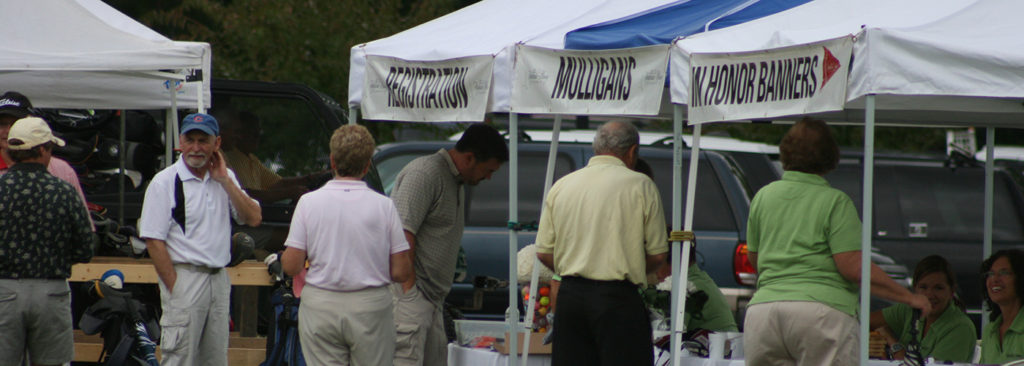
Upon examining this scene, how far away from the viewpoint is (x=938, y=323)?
21.3ft

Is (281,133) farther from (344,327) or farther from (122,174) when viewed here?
(344,327)

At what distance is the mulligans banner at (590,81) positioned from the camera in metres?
5.77

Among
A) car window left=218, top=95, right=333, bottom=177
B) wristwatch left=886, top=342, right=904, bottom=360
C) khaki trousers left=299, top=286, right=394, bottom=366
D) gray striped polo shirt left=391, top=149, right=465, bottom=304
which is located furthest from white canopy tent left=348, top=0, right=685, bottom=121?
car window left=218, top=95, right=333, bottom=177

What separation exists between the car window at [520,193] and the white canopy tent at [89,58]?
2597mm

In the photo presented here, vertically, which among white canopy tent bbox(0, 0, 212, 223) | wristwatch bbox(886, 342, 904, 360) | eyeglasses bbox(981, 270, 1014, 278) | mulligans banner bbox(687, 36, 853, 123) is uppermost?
white canopy tent bbox(0, 0, 212, 223)

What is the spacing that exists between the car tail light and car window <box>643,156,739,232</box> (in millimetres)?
266

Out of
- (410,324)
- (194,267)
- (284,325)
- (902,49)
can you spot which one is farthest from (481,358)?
(902,49)

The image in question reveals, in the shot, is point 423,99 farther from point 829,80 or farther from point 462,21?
point 829,80

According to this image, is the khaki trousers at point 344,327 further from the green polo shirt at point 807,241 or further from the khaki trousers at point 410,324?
the green polo shirt at point 807,241

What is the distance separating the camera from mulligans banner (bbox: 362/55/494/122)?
6352 millimetres

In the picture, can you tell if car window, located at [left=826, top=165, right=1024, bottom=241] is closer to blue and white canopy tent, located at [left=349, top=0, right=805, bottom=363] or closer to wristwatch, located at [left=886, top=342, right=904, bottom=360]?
blue and white canopy tent, located at [left=349, top=0, right=805, bottom=363]

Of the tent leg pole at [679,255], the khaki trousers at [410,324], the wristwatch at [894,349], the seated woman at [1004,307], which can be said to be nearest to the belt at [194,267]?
the khaki trousers at [410,324]

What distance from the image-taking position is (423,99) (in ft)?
21.8

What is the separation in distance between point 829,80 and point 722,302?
90.2 inches
